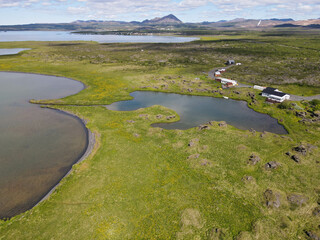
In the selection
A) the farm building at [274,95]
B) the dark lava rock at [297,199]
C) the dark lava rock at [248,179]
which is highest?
the farm building at [274,95]

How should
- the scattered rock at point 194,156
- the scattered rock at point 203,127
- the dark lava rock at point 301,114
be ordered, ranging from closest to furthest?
the scattered rock at point 194,156 < the scattered rock at point 203,127 < the dark lava rock at point 301,114

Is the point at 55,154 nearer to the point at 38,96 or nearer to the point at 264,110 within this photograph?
the point at 38,96

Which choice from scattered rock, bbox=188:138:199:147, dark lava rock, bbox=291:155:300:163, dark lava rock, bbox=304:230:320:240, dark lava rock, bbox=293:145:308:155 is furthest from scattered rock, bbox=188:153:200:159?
dark lava rock, bbox=293:145:308:155

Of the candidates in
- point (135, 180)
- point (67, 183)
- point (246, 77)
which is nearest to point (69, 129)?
point (67, 183)

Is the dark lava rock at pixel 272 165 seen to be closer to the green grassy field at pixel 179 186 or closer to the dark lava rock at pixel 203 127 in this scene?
the green grassy field at pixel 179 186

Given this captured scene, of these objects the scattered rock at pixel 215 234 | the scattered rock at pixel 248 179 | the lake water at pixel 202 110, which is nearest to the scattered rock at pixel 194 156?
the scattered rock at pixel 248 179
